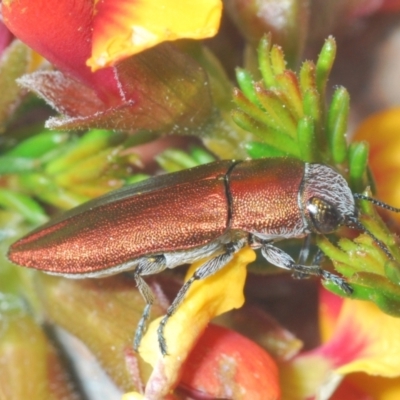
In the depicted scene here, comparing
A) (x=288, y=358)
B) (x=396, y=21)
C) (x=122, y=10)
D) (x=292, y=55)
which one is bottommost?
(x=288, y=358)

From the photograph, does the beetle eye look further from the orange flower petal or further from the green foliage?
the orange flower petal

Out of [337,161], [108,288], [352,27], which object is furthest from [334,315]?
[352,27]

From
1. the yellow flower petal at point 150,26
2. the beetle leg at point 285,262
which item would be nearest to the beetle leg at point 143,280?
the beetle leg at point 285,262

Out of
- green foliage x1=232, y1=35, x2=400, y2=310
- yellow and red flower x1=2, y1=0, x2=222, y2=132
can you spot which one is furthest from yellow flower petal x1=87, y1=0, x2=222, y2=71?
green foliage x1=232, y1=35, x2=400, y2=310

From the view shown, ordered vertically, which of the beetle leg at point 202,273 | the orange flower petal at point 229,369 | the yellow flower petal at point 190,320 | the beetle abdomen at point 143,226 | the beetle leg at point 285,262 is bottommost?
the orange flower petal at point 229,369

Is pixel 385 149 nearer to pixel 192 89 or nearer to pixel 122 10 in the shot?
pixel 192 89

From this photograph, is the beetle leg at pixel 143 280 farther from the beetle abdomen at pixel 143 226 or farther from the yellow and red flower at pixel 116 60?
the yellow and red flower at pixel 116 60

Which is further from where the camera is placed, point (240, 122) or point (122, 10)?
point (240, 122)
